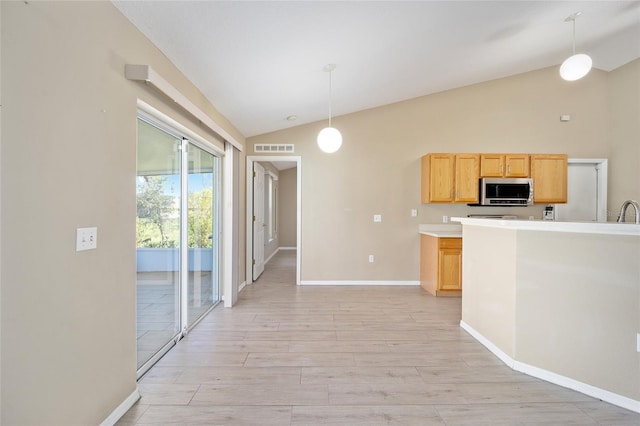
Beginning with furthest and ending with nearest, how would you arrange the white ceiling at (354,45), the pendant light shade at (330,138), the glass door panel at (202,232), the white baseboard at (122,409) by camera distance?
the pendant light shade at (330,138) → the glass door panel at (202,232) → the white ceiling at (354,45) → the white baseboard at (122,409)

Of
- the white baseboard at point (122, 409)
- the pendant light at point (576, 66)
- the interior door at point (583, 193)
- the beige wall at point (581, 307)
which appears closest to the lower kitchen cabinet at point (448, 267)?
the beige wall at point (581, 307)

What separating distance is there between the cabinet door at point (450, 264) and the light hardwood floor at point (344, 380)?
90cm

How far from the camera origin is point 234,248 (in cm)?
380

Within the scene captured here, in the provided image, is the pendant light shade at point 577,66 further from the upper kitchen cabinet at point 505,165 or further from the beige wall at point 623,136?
the beige wall at point 623,136

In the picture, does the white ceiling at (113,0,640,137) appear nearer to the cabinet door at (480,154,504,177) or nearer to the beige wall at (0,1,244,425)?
the beige wall at (0,1,244,425)

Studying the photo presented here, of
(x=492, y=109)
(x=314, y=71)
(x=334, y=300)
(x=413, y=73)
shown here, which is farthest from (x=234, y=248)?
(x=492, y=109)

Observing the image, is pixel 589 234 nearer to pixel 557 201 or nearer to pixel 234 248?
pixel 557 201

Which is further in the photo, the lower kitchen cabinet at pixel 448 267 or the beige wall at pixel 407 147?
the beige wall at pixel 407 147

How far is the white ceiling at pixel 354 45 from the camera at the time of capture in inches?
78.8

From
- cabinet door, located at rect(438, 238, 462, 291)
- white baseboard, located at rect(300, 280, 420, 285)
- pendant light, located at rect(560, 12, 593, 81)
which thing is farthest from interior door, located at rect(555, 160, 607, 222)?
white baseboard, located at rect(300, 280, 420, 285)

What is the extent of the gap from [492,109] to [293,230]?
6.37m

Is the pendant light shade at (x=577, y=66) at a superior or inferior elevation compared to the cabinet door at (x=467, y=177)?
superior

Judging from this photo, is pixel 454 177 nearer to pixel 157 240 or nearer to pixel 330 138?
pixel 330 138

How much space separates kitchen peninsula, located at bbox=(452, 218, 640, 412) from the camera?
1878mm
